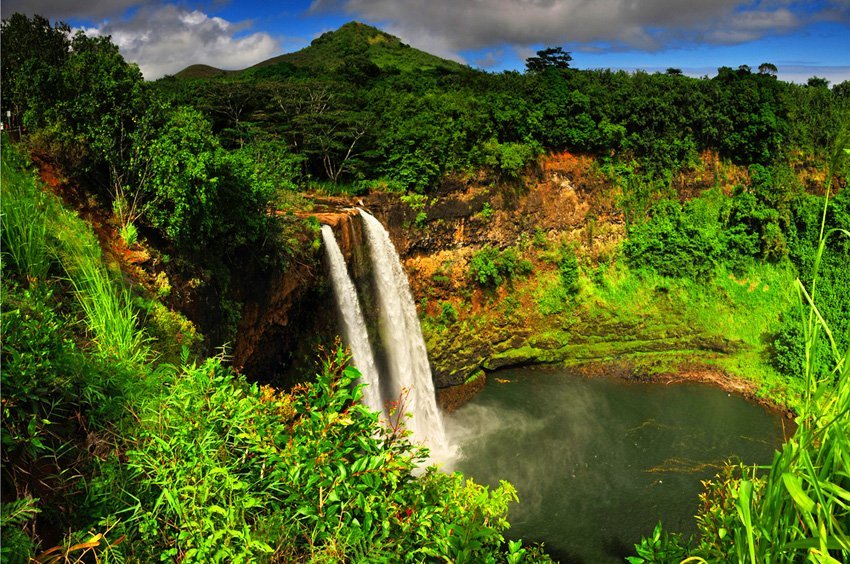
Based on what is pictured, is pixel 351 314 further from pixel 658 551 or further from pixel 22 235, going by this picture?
pixel 658 551

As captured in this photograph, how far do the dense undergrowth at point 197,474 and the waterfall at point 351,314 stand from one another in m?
8.37

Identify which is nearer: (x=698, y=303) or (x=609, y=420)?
(x=609, y=420)

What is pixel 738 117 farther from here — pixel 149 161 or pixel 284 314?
pixel 149 161

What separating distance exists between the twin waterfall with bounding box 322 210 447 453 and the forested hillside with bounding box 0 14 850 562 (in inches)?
23.2

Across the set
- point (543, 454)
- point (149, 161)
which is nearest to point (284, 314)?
point (149, 161)

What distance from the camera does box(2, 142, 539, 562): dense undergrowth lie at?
271 cm

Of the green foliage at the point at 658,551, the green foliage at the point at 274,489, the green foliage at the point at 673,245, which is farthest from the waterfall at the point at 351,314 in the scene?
the green foliage at the point at 673,245

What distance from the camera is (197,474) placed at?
9.41 feet

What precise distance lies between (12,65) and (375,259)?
797cm

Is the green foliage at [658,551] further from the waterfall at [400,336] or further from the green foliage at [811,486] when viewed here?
the waterfall at [400,336]

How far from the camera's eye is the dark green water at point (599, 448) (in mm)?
11070

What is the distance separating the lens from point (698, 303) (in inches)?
720

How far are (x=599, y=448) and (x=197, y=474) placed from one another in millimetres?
12475

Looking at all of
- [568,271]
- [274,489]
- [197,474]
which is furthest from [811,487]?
[568,271]
